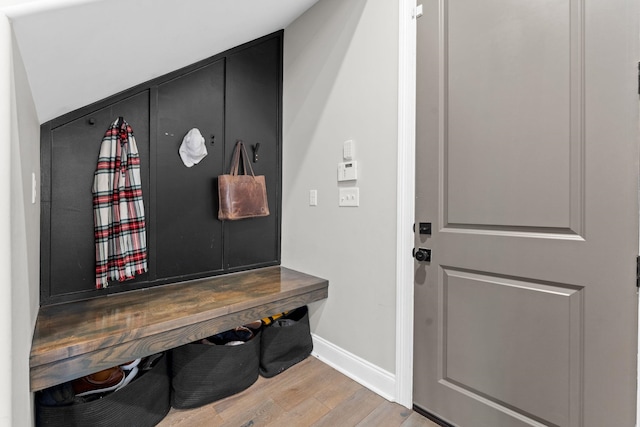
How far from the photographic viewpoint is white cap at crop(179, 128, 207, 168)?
1.90 meters

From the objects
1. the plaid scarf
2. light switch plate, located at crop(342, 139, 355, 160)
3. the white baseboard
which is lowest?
the white baseboard

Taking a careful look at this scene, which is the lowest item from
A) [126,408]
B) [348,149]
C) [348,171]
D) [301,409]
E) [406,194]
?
[301,409]

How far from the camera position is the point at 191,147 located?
74.9 inches

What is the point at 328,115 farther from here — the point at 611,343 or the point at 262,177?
the point at 611,343

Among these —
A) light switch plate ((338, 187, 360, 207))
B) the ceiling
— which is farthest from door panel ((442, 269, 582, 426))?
the ceiling

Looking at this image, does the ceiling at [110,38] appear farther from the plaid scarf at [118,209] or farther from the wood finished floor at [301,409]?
the wood finished floor at [301,409]

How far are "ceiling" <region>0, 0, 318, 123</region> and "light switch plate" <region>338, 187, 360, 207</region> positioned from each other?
1121mm

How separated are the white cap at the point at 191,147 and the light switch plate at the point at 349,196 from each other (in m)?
0.98

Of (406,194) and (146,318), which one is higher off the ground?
(406,194)

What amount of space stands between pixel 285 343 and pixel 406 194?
1204 millimetres

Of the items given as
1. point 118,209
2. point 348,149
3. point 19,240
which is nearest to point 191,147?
point 118,209

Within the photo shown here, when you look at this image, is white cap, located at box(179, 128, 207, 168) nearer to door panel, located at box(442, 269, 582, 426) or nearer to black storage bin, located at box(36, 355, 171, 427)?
black storage bin, located at box(36, 355, 171, 427)

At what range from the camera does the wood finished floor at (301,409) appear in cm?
143

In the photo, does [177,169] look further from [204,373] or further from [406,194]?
[406,194]
